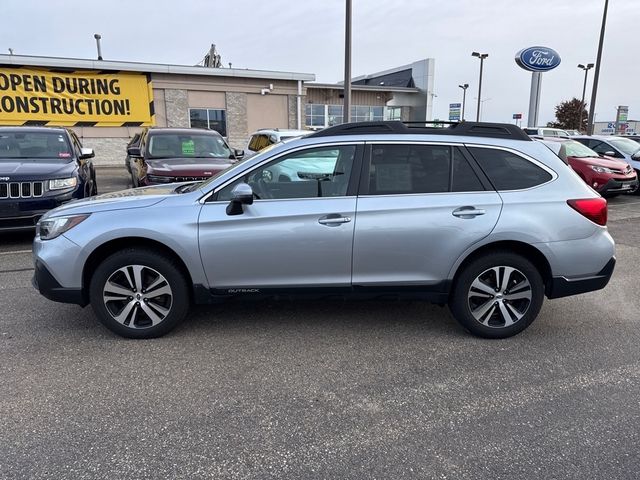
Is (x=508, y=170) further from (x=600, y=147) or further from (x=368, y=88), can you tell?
(x=368, y=88)

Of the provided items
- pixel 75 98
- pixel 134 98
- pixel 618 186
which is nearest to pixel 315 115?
pixel 134 98

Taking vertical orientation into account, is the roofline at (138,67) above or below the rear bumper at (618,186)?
above

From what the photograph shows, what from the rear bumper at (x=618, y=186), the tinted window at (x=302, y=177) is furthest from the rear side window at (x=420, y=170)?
the rear bumper at (x=618, y=186)

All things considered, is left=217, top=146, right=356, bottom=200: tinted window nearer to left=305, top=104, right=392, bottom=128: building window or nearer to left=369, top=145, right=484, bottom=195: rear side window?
left=369, top=145, right=484, bottom=195: rear side window

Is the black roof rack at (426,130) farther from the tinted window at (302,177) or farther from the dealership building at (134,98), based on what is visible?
the dealership building at (134,98)

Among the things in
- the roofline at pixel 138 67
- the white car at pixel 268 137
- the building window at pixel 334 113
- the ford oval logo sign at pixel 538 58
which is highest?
the ford oval logo sign at pixel 538 58

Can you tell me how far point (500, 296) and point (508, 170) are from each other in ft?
3.43

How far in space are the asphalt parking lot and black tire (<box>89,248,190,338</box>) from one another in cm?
16

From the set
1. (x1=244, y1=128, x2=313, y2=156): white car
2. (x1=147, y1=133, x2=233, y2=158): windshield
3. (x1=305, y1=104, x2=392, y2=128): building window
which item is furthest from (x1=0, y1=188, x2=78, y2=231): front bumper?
(x1=305, y1=104, x2=392, y2=128): building window

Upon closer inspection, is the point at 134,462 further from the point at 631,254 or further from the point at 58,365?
the point at 631,254

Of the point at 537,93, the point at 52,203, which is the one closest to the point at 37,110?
the point at 52,203

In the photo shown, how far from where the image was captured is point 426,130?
415 cm

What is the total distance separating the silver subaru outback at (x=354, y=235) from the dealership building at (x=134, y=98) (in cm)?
1883

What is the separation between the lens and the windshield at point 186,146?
30.4 ft
